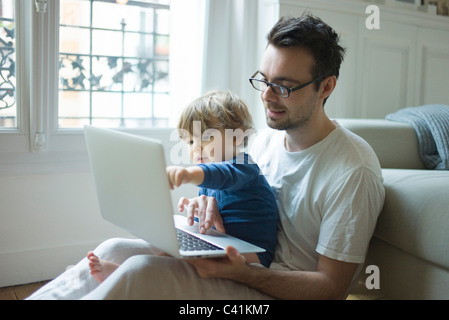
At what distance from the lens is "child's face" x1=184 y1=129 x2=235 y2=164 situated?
1382 mm

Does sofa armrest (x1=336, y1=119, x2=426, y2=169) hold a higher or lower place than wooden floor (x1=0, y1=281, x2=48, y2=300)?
higher

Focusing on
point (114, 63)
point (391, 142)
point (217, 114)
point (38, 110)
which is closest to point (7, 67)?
point (38, 110)

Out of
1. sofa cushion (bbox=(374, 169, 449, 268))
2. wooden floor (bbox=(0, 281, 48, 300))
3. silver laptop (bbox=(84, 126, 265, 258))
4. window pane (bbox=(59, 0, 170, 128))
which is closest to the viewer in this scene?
silver laptop (bbox=(84, 126, 265, 258))

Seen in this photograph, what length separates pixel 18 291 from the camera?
1979mm

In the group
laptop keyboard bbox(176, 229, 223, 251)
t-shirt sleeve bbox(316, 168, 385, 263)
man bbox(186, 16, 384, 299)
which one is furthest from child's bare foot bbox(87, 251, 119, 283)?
t-shirt sleeve bbox(316, 168, 385, 263)

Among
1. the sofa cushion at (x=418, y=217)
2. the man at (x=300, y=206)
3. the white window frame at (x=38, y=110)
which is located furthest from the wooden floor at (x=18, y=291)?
the sofa cushion at (x=418, y=217)

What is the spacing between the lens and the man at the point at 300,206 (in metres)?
1.15

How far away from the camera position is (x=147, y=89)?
2361mm

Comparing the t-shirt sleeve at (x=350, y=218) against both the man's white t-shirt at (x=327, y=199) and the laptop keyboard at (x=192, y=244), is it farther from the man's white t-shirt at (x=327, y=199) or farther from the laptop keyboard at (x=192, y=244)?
the laptop keyboard at (x=192, y=244)

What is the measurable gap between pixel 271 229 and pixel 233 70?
4.14 feet

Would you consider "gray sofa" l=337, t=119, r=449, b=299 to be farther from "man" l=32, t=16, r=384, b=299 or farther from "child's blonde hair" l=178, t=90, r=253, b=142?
"child's blonde hair" l=178, t=90, r=253, b=142
